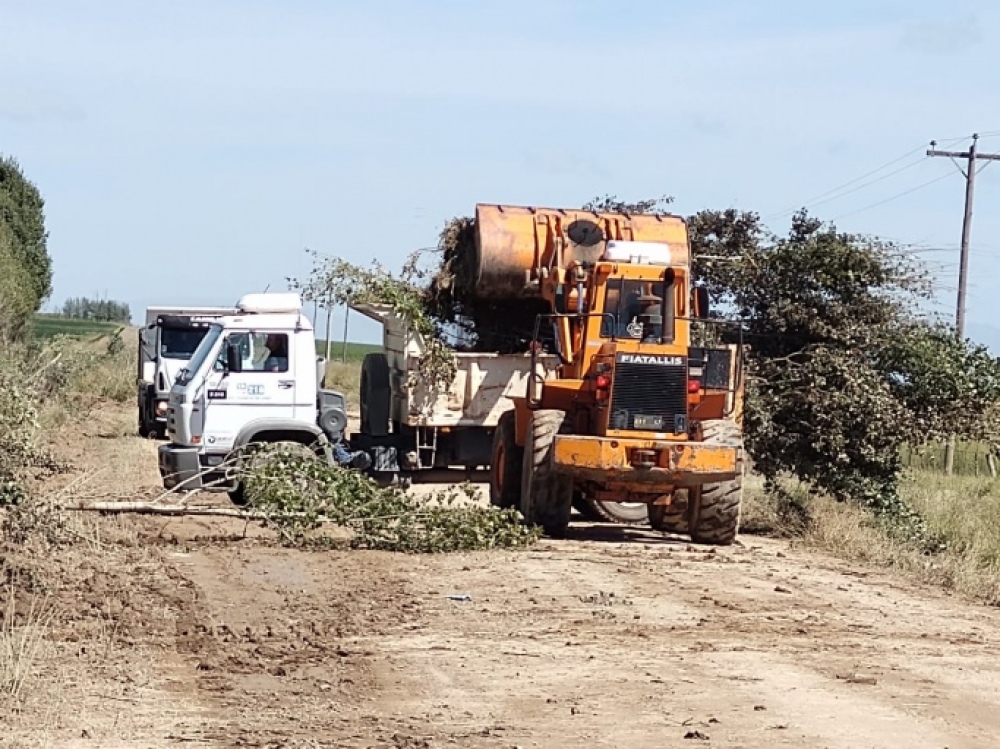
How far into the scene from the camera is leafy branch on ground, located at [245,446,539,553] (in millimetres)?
15789

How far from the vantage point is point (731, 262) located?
69.5ft

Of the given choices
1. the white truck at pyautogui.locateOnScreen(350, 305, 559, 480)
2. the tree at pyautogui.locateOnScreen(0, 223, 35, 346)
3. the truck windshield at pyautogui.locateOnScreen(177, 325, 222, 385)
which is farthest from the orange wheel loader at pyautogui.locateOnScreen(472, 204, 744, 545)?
the tree at pyautogui.locateOnScreen(0, 223, 35, 346)

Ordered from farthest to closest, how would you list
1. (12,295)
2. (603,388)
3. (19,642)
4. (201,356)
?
(12,295) < (201,356) < (603,388) < (19,642)

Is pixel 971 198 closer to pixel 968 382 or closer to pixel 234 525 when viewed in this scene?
pixel 968 382

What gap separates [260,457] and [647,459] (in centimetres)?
412

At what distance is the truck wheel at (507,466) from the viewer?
18.0 m

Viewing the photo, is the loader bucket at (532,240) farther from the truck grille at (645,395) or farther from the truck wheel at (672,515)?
the truck wheel at (672,515)

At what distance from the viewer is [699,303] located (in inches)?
708

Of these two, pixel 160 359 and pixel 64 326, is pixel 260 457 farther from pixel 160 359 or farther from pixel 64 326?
pixel 64 326

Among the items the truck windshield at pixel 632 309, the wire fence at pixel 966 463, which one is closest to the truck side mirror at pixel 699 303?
the truck windshield at pixel 632 309

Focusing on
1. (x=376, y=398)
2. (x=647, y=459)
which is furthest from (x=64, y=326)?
(x=647, y=459)

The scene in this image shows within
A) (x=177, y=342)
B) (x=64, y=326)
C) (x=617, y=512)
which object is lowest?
(x=617, y=512)

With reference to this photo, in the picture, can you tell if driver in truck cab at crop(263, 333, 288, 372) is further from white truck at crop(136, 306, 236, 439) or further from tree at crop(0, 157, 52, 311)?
tree at crop(0, 157, 52, 311)

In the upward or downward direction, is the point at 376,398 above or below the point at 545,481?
above
